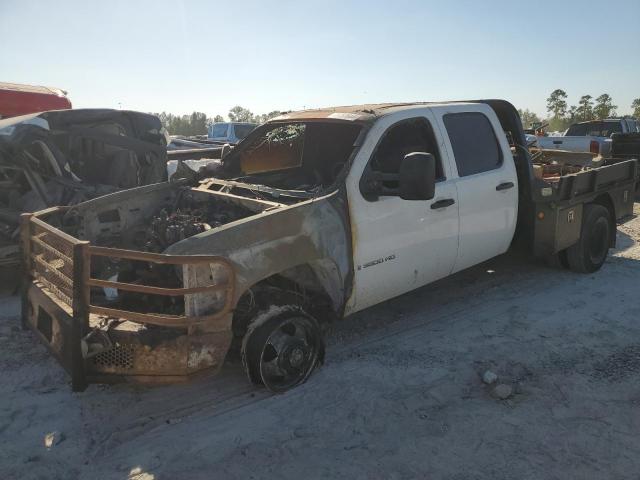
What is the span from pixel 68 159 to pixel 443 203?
196 inches

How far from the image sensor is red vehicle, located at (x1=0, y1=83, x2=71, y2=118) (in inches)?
348

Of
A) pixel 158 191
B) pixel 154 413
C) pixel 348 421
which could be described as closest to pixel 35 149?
pixel 158 191

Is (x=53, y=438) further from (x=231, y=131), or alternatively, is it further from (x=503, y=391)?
(x=231, y=131)

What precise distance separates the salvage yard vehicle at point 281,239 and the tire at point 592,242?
64 centimetres

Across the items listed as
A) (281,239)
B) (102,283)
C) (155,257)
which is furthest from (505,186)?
(102,283)

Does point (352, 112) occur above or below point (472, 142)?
above

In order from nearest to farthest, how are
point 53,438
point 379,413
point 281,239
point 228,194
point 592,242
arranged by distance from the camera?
point 53,438, point 379,413, point 281,239, point 228,194, point 592,242

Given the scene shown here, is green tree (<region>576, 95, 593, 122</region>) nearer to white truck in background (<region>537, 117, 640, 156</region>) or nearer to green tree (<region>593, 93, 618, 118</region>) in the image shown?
green tree (<region>593, 93, 618, 118</region>)

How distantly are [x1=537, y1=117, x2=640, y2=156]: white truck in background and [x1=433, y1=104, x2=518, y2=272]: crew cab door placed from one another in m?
8.74

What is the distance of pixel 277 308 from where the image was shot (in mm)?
3467

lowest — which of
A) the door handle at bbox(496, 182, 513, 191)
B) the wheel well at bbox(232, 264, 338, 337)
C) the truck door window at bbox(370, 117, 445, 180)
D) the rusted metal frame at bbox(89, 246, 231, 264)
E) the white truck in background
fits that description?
the wheel well at bbox(232, 264, 338, 337)

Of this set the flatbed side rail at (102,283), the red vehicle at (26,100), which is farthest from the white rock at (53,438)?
the red vehicle at (26,100)

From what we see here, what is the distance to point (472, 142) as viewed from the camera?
466 cm

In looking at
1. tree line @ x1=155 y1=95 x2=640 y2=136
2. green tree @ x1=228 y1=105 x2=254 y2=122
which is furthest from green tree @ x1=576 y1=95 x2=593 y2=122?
green tree @ x1=228 y1=105 x2=254 y2=122
